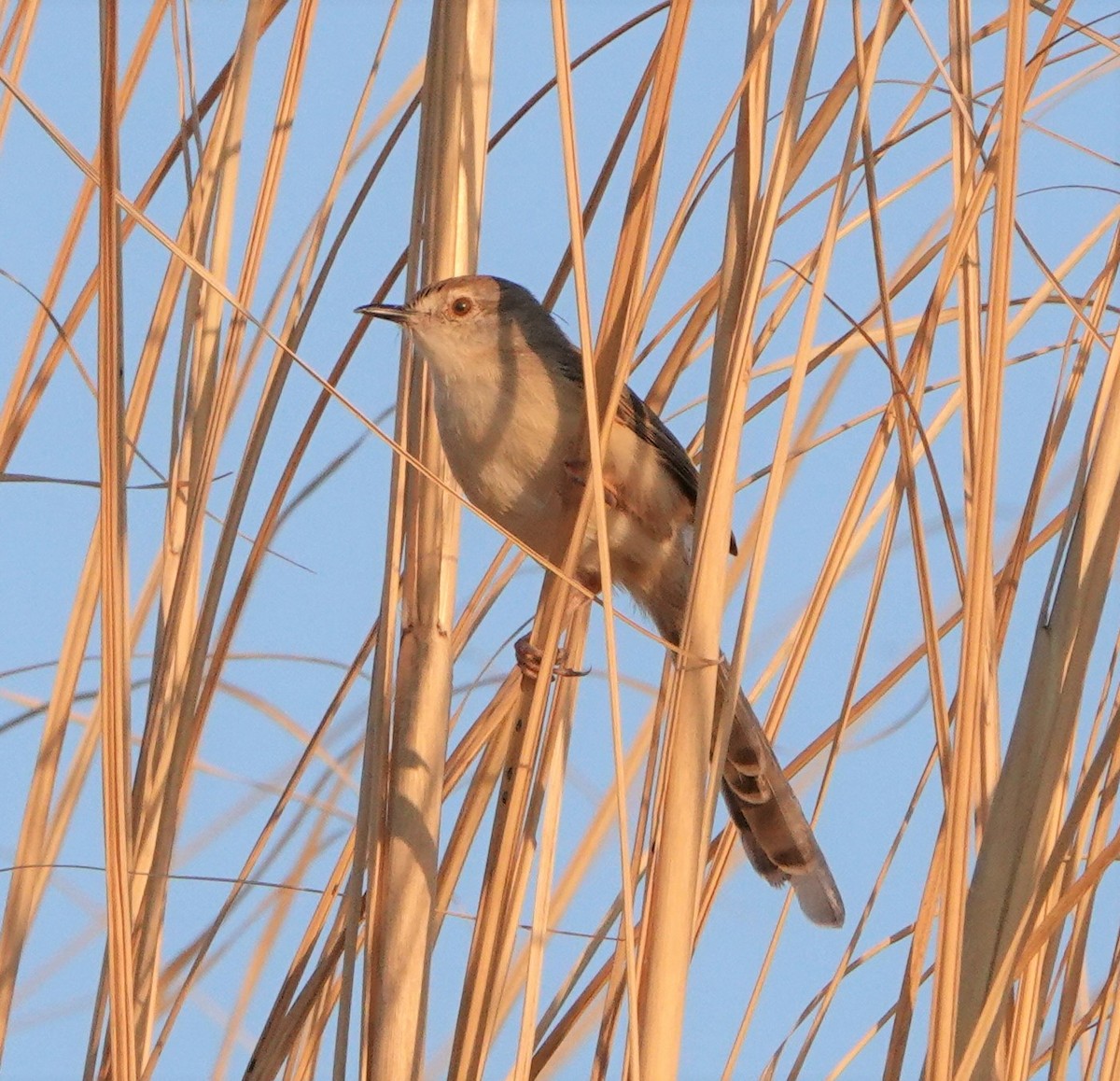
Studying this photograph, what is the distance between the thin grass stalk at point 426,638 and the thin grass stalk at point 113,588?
383 mm

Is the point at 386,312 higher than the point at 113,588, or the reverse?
the point at 386,312

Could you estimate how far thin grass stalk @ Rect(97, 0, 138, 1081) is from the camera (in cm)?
141

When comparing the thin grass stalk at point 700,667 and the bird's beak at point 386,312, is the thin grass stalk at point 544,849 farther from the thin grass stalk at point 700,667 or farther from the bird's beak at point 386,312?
the bird's beak at point 386,312

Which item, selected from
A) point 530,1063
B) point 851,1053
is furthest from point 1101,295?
point 530,1063

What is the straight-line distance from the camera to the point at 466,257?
2068 millimetres

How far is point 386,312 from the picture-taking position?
2703 millimetres

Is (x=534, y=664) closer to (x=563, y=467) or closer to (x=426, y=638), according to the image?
(x=426, y=638)

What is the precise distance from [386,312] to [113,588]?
1.37 metres

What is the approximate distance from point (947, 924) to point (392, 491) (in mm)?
914

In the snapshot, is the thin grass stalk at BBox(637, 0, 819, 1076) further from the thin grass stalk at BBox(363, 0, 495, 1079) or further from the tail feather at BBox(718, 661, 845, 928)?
the tail feather at BBox(718, 661, 845, 928)

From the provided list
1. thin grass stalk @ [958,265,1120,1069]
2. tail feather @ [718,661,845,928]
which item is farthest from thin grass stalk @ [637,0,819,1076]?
tail feather @ [718,661,845,928]

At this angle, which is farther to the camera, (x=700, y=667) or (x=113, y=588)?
(x=700, y=667)

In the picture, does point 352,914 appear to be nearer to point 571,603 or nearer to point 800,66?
point 571,603

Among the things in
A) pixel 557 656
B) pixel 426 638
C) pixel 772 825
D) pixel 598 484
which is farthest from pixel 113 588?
pixel 772 825
